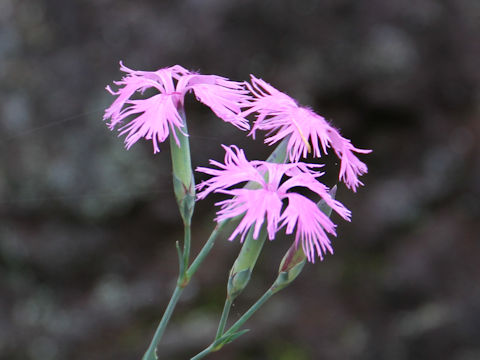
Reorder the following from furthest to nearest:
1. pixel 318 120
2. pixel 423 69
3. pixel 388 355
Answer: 1. pixel 423 69
2. pixel 388 355
3. pixel 318 120

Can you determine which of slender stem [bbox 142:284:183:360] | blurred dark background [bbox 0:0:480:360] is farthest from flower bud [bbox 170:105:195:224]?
blurred dark background [bbox 0:0:480:360]

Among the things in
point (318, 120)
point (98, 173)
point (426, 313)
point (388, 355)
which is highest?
point (318, 120)

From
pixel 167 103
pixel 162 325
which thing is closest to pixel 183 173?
pixel 167 103

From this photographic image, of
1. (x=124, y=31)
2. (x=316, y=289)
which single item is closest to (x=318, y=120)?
(x=316, y=289)

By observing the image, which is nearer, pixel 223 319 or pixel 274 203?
pixel 274 203

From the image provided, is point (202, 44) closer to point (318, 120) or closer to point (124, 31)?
point (124, 31)

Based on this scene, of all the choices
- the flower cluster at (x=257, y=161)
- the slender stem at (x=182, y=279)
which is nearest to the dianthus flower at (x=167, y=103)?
the flower cluster at (x=257, y=161)

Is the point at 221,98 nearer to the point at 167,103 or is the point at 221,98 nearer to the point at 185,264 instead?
the point at 167,103
